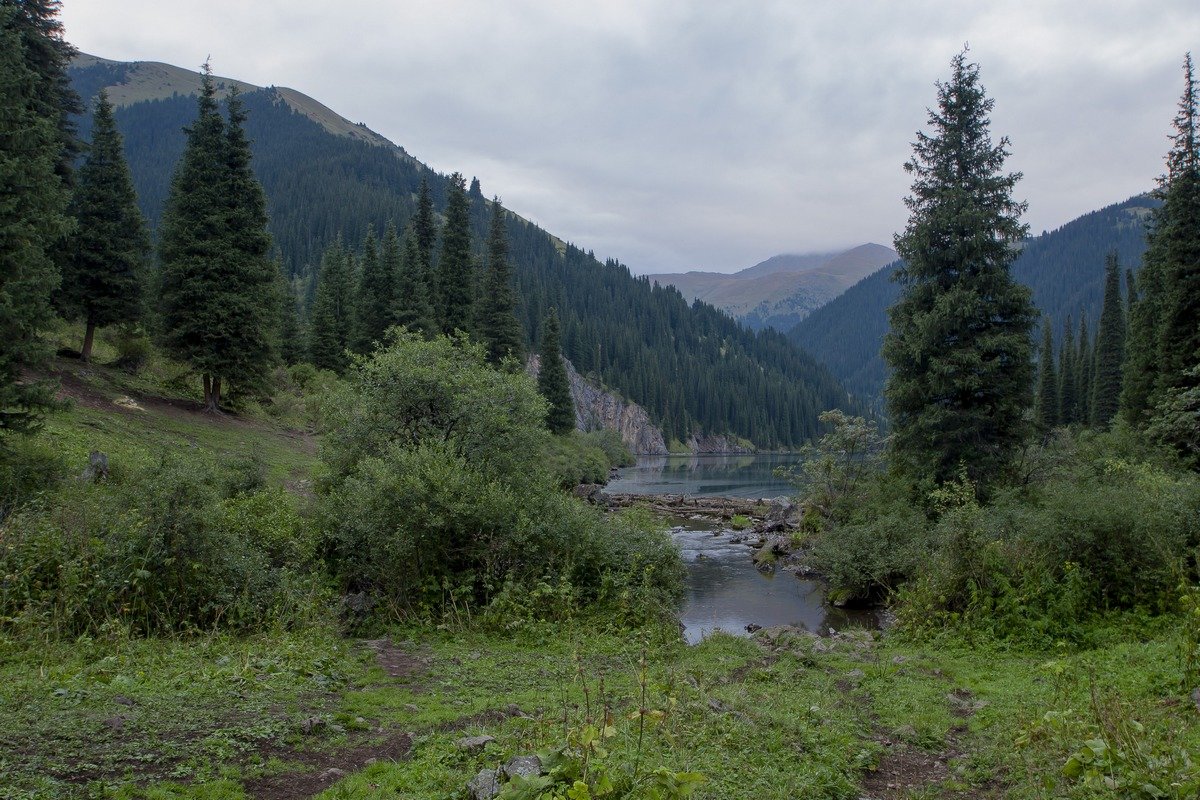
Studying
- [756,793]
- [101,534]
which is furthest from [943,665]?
[101,534]

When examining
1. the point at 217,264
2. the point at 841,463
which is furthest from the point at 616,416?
the point at 217,264

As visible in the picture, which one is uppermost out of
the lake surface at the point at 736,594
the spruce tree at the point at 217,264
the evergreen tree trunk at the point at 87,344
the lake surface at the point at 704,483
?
the spruce tree at the point at 217,264

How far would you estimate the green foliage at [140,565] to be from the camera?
994cm

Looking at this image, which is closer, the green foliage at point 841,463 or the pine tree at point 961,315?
the pine tree at point 961,315

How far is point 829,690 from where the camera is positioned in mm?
10344

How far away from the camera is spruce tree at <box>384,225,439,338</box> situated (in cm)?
4459

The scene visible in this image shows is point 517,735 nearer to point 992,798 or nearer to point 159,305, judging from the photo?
point 992,798

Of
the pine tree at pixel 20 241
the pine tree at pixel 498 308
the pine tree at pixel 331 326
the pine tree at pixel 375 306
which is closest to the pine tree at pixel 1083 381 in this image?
the pine tree at pixel 498 308

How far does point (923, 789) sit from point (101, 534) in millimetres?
12165

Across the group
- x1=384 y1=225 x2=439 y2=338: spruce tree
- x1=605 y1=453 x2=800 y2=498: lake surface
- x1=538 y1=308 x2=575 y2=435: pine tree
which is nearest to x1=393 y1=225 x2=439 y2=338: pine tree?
x1=384 y1=225 x2=439 y2=338: spruce tree

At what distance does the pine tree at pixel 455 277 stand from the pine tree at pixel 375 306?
355 centimetres

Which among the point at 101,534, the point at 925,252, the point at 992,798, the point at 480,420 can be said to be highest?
the point at 925,252

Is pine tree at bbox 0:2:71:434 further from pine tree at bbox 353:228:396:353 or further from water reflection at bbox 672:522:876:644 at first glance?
pine tree at bbox 353:228:396:353

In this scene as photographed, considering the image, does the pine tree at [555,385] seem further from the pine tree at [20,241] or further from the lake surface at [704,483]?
the pine tree at [20,241]
